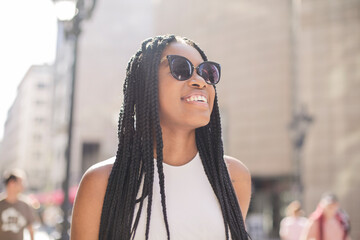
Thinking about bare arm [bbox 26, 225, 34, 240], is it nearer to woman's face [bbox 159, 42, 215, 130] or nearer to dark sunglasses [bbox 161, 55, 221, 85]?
woman's face [bbox 159, 42, 215, 130]

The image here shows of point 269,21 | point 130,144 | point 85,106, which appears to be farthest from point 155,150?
point 85,106

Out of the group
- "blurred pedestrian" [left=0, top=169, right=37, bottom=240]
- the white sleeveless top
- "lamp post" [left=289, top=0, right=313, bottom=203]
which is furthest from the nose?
"lamp post" [left=289, top=0, right=313, bottom=203]

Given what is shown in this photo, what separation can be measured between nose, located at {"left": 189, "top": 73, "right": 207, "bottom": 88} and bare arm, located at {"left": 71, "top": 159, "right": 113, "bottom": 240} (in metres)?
0.53

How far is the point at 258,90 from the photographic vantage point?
32.0 meters

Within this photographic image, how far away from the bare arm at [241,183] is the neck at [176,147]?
0.73 ft

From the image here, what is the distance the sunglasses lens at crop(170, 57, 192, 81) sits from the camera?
1.96 metres

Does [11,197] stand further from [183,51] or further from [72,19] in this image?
[183,51]

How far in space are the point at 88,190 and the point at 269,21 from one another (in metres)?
32.0

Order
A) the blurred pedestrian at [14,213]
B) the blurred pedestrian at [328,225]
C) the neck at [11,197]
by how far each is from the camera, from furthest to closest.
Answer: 1. the blurred pedestrian at [328,225]
2. the neck at [11,197]
3. the blurred pedestrian at [14,213]

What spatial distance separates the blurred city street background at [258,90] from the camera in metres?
22.5

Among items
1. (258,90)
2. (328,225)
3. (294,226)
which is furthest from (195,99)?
(258,90)

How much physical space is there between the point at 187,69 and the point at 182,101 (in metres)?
0.14

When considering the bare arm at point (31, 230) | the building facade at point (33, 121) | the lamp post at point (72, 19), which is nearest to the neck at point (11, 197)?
the bare arm at point (31, 230)

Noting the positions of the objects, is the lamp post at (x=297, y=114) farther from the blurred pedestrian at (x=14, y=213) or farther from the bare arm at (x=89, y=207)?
the bare arm at (x=89, y=207)
